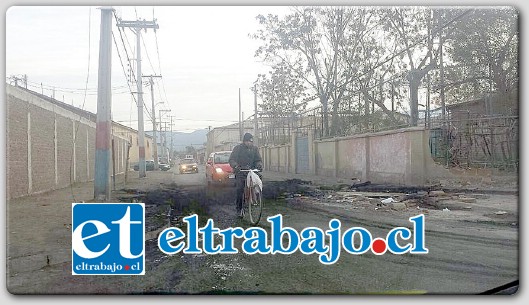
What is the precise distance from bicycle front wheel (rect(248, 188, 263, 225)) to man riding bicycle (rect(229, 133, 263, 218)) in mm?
97

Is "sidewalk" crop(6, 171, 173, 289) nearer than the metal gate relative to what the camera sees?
Yes

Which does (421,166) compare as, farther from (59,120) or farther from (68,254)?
(59,120)

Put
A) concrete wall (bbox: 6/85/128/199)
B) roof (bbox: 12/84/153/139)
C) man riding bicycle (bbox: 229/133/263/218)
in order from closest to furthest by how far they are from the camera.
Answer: concrete wall (bbox: 6/85/128/199) < roof (bbox: 12/84/153/139) < man riding bicycle (bbox: 229/133/263/218)

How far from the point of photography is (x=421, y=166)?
3307mm

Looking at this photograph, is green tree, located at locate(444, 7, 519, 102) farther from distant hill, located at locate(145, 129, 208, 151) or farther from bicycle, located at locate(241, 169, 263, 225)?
distant hill, located at locate(145, 129, 208, 151)

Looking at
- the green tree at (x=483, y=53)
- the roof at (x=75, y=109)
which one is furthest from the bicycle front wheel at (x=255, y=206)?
the green tree at (x=483, y=53)

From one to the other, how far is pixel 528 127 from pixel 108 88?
8.10 feet

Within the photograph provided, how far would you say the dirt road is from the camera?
2.54 metres

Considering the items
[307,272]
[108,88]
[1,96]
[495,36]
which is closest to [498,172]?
[495,36]

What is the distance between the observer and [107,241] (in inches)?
98.3

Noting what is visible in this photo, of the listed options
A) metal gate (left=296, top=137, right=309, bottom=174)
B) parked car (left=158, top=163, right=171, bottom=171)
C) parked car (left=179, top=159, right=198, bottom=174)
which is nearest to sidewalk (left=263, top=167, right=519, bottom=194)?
metal gate (left=296, top=137, right=309, bottom=174)

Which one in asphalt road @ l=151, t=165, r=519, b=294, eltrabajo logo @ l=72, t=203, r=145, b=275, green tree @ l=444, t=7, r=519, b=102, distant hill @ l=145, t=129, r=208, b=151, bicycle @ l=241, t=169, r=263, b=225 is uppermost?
green tree @ l=444, t=7, r=519, b=102

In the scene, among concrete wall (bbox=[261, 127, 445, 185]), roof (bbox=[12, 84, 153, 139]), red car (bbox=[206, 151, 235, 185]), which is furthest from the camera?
red car (bbox=[206, 151, 235, 185])

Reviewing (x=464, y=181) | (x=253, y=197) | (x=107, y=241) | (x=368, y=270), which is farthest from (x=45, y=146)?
(x=464, y=181)
